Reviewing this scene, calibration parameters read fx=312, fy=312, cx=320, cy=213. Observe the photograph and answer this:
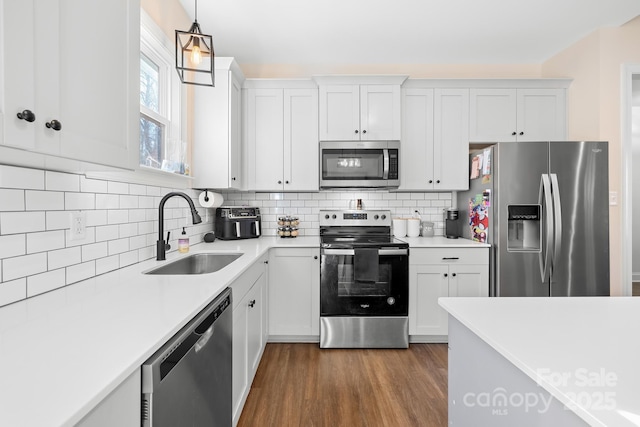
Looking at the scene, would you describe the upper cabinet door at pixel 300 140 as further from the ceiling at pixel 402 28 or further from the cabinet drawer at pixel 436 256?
the cabinet drawer at pixel 436 256

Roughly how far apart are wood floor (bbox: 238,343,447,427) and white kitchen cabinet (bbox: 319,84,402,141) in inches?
75.4

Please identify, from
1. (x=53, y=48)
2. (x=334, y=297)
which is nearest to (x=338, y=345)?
(x=334, y=297)

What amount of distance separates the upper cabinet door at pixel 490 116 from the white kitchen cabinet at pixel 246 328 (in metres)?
2.37

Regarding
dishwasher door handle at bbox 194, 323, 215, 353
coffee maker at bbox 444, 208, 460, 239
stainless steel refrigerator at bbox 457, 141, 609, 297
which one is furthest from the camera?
coffee maker at bbox 444, 208, 460, 239

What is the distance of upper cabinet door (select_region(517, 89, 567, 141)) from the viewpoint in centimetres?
297

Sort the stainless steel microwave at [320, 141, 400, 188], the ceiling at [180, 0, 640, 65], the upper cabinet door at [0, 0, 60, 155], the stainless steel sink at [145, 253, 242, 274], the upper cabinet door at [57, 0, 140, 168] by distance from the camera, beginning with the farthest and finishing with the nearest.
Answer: the stainless steel microwave at [320, 141, 400, 188] < the ceiling at [180, 0, 640, 65] < the stainless steel sink at [145, 253, 242, 274] < the upper cabinet door at [57, 0, 140, 168] < the upper cabinet door at [0, 0, 60, 155]

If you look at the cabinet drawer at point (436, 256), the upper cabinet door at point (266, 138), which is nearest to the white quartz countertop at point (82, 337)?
the upper cabinet door at point (266, 138)

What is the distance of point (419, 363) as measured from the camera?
242cm

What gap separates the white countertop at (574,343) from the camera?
1.84 feet

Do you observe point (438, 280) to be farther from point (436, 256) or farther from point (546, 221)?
point (546, 221)

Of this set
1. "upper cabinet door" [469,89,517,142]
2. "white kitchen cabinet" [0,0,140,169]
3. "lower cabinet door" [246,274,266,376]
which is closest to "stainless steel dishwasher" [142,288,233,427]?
"lower cabinet door" [246,274,266,376]

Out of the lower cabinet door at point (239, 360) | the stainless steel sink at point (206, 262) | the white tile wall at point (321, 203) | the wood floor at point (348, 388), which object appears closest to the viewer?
the lower cabinet door at point (239, 360)

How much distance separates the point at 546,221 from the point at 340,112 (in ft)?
6.39

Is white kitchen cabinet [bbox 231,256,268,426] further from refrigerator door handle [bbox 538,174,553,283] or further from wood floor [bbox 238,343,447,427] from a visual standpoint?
refrigerator door handle [bbox 538,174,553,283]
